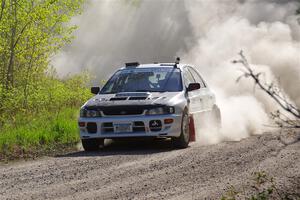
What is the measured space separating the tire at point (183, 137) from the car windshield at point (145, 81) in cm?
76

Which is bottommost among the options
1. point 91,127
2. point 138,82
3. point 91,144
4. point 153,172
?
point 153,172

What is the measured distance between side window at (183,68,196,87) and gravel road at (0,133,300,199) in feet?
4.39

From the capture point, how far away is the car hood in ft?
42.9

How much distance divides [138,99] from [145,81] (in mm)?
962

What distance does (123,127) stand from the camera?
42.5 feet

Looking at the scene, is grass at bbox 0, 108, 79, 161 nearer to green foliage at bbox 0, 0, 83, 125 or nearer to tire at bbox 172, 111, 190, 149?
green foliage at bbox 0, 0, 83, 125

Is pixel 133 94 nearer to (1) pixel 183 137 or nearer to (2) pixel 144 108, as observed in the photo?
(2) pixel 144 108

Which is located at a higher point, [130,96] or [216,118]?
[130,96]

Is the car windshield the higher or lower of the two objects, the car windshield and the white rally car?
the higher

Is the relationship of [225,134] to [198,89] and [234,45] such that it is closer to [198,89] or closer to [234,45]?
[198,89]

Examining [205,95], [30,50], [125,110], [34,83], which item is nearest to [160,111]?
[125,110]

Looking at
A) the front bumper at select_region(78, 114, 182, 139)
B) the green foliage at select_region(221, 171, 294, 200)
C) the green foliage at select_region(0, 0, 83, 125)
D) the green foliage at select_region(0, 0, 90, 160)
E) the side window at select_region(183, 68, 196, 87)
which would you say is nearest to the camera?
the green foliage at select_region(221, 171, 294, 200)

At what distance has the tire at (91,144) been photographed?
43.7 ft

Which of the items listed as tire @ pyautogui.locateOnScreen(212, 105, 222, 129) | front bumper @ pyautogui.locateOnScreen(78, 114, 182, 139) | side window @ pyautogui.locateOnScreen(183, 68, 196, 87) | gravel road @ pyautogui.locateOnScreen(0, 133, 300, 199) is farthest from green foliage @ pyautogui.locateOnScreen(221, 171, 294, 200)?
tire @ pyautogui.locateOnScreen(212, 105, 222, 129)
